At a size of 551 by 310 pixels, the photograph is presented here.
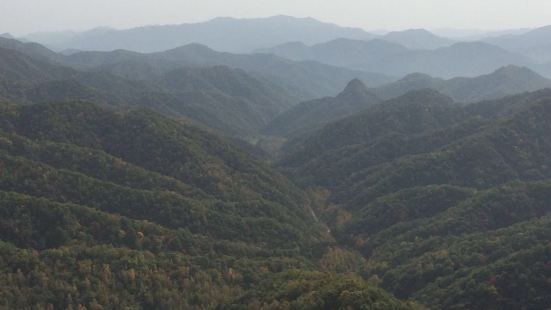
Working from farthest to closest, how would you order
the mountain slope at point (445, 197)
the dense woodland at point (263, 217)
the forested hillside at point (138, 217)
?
1. the mountain slope at point (445, 197)
2. the forested hillside at point (138, 217)
3. the dense woodland at point (263, 217)

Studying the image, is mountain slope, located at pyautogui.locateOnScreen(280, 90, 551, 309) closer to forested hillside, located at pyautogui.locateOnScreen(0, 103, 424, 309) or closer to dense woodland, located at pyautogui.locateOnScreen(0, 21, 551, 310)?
dense woodland, located at pyautogui.locateOnScreen(0, 21, 551, 310)

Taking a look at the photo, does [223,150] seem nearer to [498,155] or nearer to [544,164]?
[498,155]

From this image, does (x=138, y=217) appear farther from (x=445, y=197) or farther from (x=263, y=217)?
(x=445, y=197)

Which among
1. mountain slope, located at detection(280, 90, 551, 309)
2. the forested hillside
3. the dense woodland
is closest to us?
the dense woodland

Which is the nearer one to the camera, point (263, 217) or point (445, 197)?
point (263, 217)

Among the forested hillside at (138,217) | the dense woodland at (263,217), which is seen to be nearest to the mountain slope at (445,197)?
the dense woodland at (263,217)

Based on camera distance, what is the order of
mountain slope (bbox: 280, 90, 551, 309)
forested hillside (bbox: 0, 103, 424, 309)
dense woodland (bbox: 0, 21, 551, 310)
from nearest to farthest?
dense woodland (bbox: 0, 21, 551, 310) < forested hillside (bbox: 0, 103, 424, 309) < mountain slope (bbox: 280, 90, 551, 309)

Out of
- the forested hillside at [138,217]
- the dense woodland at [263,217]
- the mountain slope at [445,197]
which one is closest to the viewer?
the dense woodland at [263,217]

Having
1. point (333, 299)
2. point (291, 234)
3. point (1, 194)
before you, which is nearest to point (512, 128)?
point (291, 234)

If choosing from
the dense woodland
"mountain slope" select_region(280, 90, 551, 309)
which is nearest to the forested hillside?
the dense woodland

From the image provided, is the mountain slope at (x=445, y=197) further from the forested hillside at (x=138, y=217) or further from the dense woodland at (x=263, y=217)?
the forested hillside at (x=138, y=217)

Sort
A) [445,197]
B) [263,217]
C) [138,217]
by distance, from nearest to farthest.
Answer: [138,217]
[263,217]
[445,197]

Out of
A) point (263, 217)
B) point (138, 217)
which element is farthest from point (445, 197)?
point (138, 217)

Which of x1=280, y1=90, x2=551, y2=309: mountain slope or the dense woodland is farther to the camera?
x1=280, y1=90, x2=551, y2=309: mountain slope
